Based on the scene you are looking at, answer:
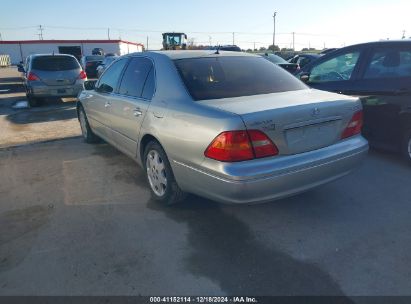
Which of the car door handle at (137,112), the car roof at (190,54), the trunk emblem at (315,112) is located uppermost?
the car roof at (190,54)

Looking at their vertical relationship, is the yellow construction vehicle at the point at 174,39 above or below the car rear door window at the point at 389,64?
above

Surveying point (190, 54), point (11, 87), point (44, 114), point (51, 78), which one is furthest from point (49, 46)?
point (190, 54)

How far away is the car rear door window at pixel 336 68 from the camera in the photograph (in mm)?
5273

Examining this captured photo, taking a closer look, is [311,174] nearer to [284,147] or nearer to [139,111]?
[284,147]

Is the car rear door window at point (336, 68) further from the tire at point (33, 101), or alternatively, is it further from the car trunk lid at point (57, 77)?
the tire at point (33, 101)

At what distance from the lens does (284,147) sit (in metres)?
2.94

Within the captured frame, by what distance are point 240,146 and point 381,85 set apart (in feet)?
9.95

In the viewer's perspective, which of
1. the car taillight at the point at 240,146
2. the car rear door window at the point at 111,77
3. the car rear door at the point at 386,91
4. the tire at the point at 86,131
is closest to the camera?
the car taillight at the point at 240,146

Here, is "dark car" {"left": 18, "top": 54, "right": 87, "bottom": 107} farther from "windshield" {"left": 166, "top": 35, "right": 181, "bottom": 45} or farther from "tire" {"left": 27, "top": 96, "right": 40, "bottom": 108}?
"windshield" {"left": 166, "top": 35, "right": 181, "bottom": 45}

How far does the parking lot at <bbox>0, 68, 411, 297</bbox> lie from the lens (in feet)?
8.48

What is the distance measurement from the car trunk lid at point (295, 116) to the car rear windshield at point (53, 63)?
902 cm

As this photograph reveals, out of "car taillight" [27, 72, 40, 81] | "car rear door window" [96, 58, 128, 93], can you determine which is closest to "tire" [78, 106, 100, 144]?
"car rear door window" [96, 58, 128, 93]

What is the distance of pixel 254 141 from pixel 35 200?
8.83 ft

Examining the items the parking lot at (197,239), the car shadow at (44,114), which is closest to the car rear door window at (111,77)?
the parking lot at (197,239)
